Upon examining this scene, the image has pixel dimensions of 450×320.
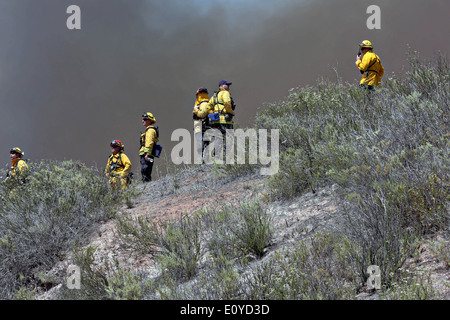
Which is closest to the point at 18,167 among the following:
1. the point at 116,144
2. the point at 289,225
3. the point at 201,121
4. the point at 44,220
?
the point at 116,144

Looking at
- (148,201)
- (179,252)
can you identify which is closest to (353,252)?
(179,252)

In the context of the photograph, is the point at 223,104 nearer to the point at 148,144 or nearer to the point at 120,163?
the point at 148,144

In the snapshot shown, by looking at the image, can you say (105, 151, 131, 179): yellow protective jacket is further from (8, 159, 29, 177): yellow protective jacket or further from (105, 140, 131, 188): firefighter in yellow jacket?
(8, 159, 29, 177): yellow protective jacket

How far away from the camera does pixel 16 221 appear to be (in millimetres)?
5852

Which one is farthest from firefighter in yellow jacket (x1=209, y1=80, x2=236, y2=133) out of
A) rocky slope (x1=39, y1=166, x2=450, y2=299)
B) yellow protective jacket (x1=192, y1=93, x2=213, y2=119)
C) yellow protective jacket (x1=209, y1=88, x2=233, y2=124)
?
rocky slope (x1=39, y1=166, x2=450, y2=299)

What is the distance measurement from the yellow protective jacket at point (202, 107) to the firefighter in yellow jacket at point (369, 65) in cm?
408

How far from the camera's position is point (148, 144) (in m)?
10.8

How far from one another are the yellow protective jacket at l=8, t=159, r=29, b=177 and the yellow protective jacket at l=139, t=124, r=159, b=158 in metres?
2.99

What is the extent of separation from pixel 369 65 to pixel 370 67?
0.07m

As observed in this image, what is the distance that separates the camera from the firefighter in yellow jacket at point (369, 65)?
372 inches

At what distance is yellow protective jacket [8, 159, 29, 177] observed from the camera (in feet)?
26.3
